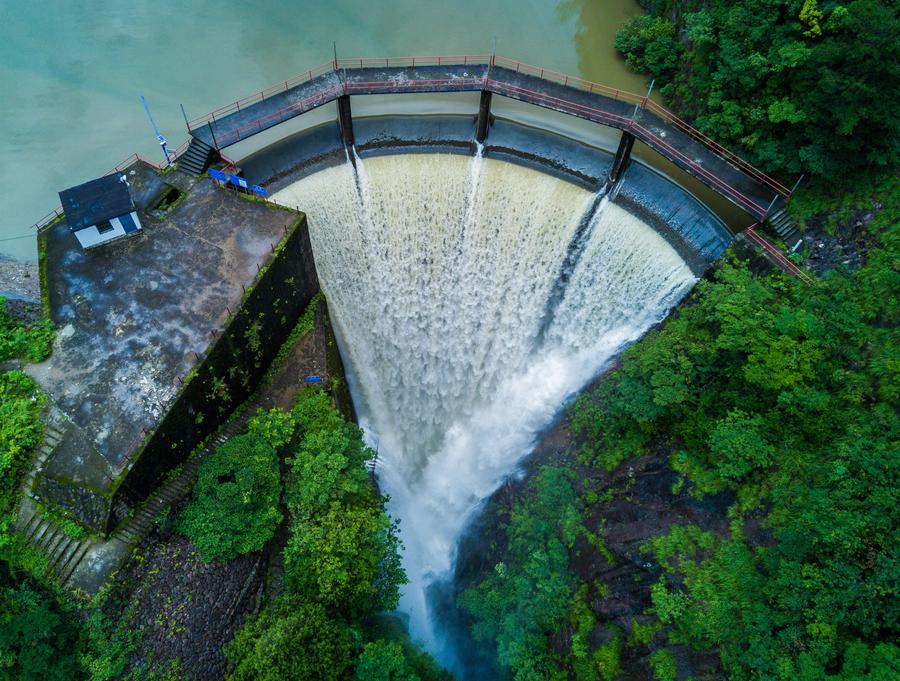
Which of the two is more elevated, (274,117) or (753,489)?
(274,117)

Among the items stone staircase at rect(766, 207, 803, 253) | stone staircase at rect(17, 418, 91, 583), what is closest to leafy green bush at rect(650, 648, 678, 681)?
stone staircase at rect(766, 207, 803, 253)

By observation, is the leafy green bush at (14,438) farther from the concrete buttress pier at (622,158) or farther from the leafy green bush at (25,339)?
the concrete buttress pier at (622,158)

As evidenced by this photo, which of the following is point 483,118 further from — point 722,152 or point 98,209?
point 98,209

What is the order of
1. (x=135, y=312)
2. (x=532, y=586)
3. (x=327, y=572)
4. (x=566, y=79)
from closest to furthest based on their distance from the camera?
1. (x=327, y=572)
2. (x=532, y=586)
3. (x=135, y=312)
4. (x=566, y=79)

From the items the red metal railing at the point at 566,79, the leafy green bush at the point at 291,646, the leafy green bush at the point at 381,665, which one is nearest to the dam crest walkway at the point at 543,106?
the red metal railing at the point at 566,79

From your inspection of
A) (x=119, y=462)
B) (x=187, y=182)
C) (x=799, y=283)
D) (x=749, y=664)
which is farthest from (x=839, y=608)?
(x=187, y=182)

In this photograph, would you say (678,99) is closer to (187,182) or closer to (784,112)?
(784,112)

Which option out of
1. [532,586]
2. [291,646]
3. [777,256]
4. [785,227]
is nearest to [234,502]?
[291,646]
